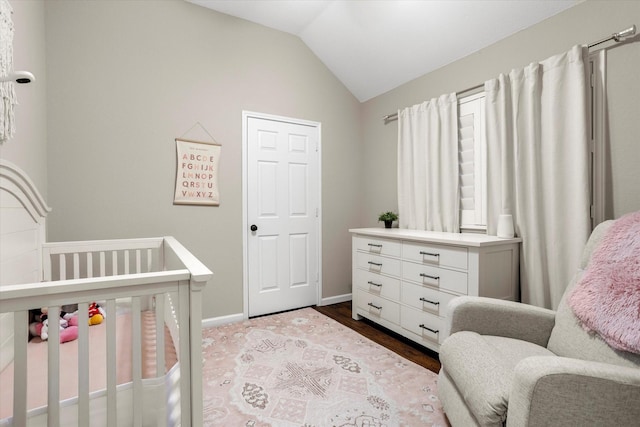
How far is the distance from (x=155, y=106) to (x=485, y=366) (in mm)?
2794

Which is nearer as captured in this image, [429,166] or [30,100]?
[30,100]

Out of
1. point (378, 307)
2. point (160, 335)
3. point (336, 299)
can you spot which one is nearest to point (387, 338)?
point (378, 307)

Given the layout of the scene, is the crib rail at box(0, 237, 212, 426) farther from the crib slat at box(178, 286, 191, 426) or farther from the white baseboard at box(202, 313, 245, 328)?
the white baseboard at box(202, 313, 245, 328)

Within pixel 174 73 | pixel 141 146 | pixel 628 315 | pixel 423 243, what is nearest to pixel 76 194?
pixel 141 146

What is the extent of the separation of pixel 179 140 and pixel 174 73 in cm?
56

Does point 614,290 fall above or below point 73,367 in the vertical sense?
above

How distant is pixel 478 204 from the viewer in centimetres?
249

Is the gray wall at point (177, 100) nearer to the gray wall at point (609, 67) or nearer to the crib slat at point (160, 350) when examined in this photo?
the gray wall at point (609, 67)

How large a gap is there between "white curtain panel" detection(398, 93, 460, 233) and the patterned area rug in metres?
1.17

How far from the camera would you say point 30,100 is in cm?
189

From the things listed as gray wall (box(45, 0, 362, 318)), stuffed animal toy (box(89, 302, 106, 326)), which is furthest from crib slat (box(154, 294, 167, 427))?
gray wall (box(45, 0, 362, 318))

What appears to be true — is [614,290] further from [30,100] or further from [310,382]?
[30,100]

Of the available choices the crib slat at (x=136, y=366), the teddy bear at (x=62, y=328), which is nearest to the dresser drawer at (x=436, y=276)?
the crib slat at (x=136, y=366)

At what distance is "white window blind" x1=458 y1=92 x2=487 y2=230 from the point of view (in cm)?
246
